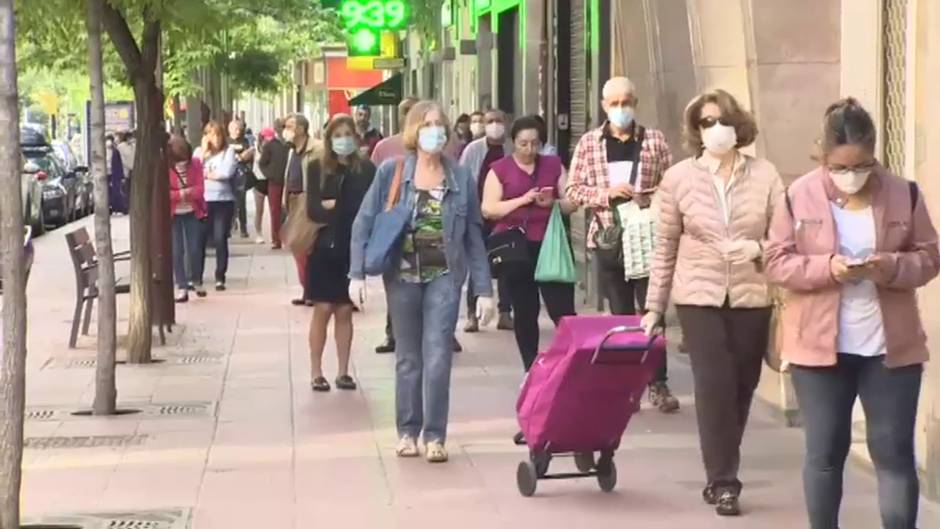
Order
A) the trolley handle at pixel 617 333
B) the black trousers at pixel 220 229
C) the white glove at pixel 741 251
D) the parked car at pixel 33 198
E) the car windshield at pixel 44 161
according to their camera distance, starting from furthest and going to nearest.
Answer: the car windshield at pixel 44 161, the parked car at pixel 33 198, the black trousers at pixel 220 229, the trolley handle at pixel 617 333, the white glove at pixel 741 251

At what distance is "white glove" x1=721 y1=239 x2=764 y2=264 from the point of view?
7172mm

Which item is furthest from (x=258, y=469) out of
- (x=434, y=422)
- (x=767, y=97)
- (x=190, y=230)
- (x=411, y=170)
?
(x=190, y=230)

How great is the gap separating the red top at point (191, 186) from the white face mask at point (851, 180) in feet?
37.0

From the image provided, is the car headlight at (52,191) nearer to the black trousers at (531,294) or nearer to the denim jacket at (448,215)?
the black trousers at (531,294)

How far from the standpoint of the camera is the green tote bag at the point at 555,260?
957 cm

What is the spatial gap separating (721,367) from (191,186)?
10185 millimetres

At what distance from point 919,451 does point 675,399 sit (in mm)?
2469

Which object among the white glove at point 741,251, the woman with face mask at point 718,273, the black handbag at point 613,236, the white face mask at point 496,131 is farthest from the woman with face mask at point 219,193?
the white glove at point 741,251

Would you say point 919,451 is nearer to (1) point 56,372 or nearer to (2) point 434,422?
(2) point 434,422

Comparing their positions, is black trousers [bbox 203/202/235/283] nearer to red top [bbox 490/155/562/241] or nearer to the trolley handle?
red top [bbox 490/155/562/241]

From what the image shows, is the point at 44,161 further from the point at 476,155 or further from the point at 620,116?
the point at 620,116

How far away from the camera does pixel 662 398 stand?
33.9 ft

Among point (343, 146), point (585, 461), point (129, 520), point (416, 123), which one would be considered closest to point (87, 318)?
point (343, 146)

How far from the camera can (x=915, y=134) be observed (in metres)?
7.93
